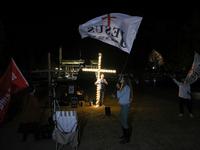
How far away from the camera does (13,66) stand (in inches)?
181

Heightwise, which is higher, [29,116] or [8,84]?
[8,84]

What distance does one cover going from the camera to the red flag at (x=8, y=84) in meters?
4.03

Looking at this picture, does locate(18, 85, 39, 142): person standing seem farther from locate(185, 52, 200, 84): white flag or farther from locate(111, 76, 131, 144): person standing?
locate(185, 52, 200, 84): white flag

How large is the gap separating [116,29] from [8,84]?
409 centimetres

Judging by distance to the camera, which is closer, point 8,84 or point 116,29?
point 8,84

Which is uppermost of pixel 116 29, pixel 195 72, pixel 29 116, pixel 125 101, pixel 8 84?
pixel 116 29

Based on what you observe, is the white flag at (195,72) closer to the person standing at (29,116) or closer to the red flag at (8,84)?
the person standing at (29,116)

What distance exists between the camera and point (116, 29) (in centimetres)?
602

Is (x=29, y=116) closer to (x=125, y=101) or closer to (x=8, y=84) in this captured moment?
(x=8, y=84)

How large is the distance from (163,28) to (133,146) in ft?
68.1

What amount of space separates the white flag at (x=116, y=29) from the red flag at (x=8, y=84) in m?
3.05

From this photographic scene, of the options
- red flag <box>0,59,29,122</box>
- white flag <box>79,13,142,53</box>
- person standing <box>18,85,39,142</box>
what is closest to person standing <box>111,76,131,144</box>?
white flag <box>79,13,142,53</box>

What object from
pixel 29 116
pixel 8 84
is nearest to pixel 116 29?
pixel 8 84

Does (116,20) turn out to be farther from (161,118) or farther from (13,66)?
(161,118)
